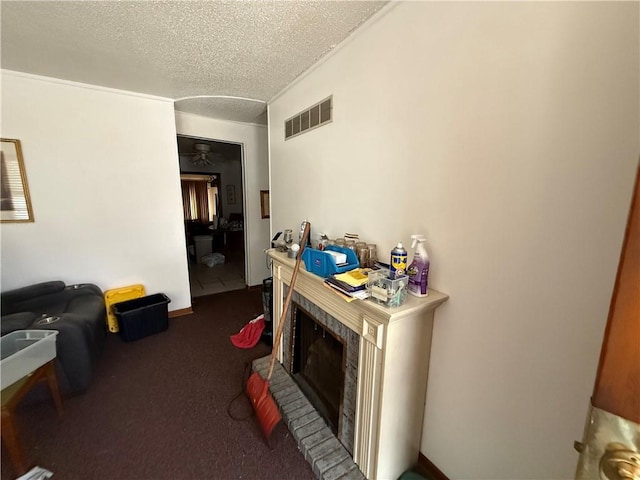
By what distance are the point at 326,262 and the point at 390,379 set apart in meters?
0.60

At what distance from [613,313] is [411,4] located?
136 cm

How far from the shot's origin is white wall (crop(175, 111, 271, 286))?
119 inches

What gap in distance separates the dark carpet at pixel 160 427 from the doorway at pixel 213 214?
5.18ft

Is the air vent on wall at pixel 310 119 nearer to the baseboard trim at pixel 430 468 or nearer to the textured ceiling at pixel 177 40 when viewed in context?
the textured ceiling at pixel 177 40

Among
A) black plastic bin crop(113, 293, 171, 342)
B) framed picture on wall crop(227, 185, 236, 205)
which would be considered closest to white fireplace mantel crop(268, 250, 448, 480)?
black plastic bin crop(113, 293, 171, 342)

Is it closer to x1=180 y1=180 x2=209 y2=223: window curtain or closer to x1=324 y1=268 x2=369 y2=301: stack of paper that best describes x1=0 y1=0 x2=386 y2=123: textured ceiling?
x1=324 y1=268 x2=369 y2=301: stack of paper

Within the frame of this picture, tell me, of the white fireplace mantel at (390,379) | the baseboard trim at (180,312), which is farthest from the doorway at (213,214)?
the white fireplace mantel at (390,379)

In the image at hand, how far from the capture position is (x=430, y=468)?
1250 mm

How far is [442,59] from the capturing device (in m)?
1.04

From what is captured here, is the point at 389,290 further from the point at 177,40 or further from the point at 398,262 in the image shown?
the point at 177,40

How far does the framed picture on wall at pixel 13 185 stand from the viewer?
2014 millimetres

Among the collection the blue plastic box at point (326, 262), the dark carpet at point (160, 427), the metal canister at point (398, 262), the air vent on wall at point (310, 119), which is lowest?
the dark carpet at point (160, 427)

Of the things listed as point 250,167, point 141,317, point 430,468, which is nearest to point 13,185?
point 141,317

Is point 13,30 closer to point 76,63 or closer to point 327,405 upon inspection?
point 76,63
